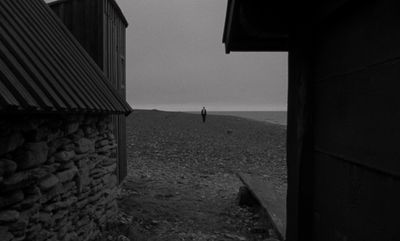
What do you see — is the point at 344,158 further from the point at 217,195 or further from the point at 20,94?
the point at 217,195

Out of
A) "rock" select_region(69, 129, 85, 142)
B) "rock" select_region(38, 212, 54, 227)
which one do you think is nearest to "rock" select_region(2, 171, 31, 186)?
"rock" select_region(38, 212, 54, 227)

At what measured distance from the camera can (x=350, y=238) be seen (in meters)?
2.36

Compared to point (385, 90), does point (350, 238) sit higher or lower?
lower

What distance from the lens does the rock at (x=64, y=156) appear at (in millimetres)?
4512

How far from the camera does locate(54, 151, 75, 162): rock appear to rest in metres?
4.51

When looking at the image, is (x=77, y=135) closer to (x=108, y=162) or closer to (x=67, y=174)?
(x=67, y=174)

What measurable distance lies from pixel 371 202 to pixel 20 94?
302 centimetres

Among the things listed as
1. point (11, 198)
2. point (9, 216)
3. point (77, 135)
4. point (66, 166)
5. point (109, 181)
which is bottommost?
point (109, 181)

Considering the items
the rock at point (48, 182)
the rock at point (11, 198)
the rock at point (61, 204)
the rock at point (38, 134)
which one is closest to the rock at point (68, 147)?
the rock at point (48, 182)

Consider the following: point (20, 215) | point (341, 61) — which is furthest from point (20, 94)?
point (341, 61)

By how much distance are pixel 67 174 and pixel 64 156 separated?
30 cm

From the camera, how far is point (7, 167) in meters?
3.32

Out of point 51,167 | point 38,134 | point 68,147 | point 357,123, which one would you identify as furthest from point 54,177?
point 357,123

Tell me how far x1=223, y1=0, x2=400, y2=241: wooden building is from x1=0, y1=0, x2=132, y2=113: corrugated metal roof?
2109 mm
